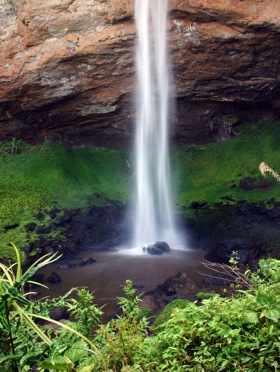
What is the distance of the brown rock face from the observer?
19.4 m

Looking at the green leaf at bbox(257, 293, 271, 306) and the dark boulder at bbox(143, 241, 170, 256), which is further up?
the dark boulder at bbox(143, 241, 170, 256)

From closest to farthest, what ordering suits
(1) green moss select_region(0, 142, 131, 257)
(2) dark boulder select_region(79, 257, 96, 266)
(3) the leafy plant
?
(3) the leafy plant
(2) dark boulder select_region(79, 257, 96, 266)
(1) green moss select_region(0, 142, 131, 257)

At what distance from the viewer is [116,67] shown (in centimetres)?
2148

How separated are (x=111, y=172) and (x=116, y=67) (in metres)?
6.61

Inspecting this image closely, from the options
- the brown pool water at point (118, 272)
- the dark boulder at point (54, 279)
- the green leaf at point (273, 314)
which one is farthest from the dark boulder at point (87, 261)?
the green leaf at point (273, 314)

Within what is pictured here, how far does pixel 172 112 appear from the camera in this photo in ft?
83.1

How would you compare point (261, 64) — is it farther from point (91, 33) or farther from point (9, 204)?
point (9, 204)

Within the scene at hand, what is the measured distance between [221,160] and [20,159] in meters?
11.9

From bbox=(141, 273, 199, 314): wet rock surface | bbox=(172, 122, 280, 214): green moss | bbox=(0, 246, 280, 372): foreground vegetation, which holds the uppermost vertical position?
bbox=(172, 122, 280, 214): green moss

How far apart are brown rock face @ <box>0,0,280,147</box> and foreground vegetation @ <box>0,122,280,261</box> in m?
1.08

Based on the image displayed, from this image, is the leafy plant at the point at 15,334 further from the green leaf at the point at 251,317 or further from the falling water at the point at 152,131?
the falling water at the point at 152,131

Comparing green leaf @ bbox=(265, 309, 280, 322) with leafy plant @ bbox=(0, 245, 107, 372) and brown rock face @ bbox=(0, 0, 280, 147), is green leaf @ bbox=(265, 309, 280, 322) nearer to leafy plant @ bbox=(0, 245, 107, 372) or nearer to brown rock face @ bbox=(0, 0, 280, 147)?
leafy plant @ bbox=(0, 245, 107, 372)

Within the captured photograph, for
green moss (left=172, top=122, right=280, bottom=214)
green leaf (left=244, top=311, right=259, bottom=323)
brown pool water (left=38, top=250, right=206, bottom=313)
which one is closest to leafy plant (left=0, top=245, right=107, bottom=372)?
green leaf (left=244, top=311, right=259, bottom=323)

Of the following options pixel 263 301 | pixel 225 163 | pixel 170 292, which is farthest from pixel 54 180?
pixel 263 301
